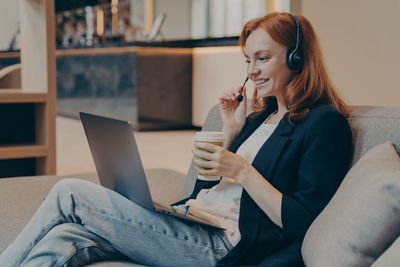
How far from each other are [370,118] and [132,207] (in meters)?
0.63

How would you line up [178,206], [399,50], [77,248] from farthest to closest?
[399,50] < [178,206] < [77,248]

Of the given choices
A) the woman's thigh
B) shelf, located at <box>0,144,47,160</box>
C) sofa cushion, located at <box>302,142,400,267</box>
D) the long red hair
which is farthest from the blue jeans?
→ shelf, located at <box>0,144,47,160</box>

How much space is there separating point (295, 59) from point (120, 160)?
0.50 metres

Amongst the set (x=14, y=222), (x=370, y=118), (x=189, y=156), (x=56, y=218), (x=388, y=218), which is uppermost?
(x=370, y=118)

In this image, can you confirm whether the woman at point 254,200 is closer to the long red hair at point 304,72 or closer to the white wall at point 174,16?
the long red hair at point 304,72

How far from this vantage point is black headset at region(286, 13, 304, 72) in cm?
158

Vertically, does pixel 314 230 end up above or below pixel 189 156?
above

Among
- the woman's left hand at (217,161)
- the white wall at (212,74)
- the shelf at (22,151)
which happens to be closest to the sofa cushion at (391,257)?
the woman's left hand at (217,161)

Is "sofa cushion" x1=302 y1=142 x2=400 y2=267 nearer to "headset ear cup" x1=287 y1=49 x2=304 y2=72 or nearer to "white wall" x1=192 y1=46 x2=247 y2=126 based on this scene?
"headset ear cup" x1=287 y1=49 x2=304 y2=72

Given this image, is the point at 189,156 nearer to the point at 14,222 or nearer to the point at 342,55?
the point at 342,55

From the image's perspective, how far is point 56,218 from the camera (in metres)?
1.53

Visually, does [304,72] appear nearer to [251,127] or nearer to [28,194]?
[251,127]

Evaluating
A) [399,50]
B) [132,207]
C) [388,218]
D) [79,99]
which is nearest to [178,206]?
[132,207]

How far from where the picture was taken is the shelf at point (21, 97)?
327cm
